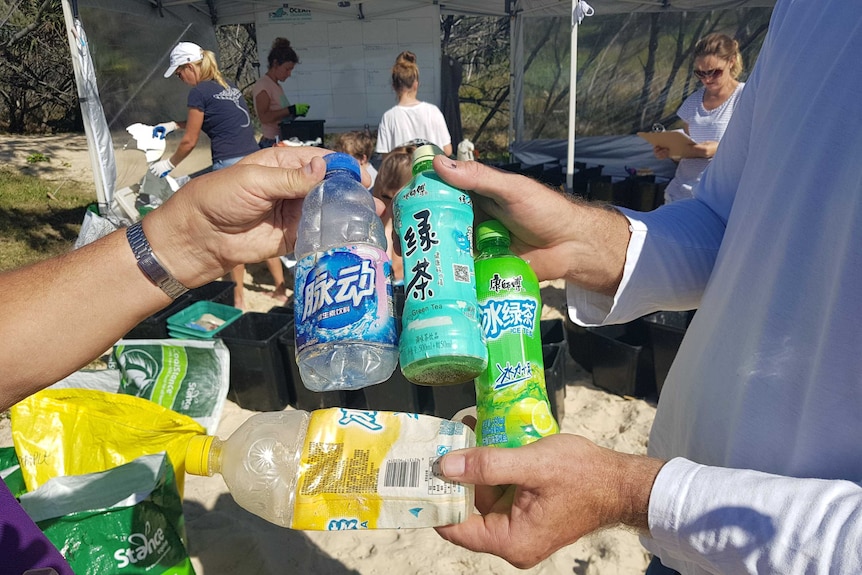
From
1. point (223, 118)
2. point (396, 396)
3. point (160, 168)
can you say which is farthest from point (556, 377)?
point (160, 168)

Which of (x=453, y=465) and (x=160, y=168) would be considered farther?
(x=160, y=168)

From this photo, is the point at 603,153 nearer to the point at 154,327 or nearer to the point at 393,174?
the point at 393,174

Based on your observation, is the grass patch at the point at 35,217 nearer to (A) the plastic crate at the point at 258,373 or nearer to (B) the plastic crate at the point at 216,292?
(B) the plastic crate at the point at 216,292

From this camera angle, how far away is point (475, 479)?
1053mm

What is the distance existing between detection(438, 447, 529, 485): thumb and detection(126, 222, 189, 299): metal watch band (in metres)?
0.82

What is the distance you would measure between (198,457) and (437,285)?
0.66 metres

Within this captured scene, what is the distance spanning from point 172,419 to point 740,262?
178 cm

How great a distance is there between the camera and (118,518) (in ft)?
5.12

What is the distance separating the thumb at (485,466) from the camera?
1.04 metres

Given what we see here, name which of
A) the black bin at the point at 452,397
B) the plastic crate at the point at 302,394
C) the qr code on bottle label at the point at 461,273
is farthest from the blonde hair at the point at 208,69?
the qr code on bottle label at the point at 461,273

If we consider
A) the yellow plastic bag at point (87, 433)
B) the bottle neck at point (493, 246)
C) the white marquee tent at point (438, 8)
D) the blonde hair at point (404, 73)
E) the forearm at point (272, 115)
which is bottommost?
the yellow plastic bag at point (87, 433)

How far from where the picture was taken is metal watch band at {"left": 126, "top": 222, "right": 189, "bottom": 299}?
139cm

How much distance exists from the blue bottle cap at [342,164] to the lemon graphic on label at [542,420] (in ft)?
2.25

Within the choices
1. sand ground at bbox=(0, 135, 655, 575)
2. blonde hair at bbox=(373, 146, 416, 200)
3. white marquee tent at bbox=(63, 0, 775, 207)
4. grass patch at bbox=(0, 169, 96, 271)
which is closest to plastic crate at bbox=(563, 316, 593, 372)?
sand ground at bbox=(0, 135, 655, 575)
